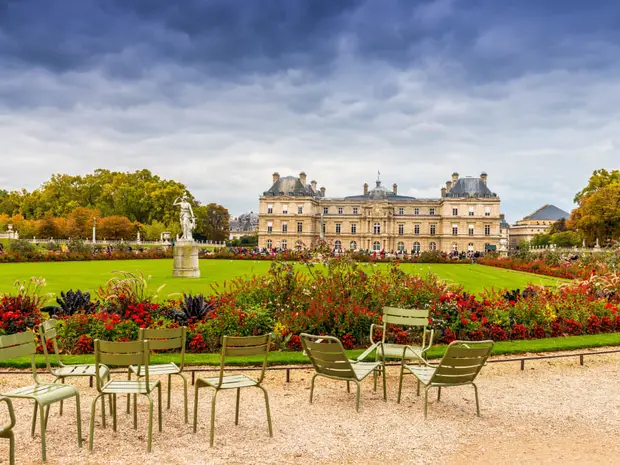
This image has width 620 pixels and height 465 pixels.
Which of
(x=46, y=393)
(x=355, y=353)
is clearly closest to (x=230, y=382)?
(x=46, y=393)

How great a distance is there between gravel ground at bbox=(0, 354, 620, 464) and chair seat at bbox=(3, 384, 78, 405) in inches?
16.1

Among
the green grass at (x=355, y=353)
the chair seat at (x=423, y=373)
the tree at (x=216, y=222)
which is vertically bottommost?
the green grass at (x=355, y=353)

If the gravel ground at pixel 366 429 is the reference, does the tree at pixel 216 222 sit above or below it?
above

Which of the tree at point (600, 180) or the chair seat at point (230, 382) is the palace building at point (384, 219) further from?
the chair seat at point (230, 382)

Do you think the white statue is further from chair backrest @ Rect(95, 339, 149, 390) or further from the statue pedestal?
chair backrest @ Rect(95, 339, 149, 390)

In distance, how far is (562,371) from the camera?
23.4 ft

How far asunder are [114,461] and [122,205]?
62.5 metres

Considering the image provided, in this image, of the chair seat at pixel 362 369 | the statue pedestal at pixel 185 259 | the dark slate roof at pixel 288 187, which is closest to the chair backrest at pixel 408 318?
the chair seat at pixel 362 369

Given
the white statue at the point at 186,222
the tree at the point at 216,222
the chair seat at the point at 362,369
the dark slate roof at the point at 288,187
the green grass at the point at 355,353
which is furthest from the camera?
the tree at the point at 216,222

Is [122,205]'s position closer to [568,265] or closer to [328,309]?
[568,265]

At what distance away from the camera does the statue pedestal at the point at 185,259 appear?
18.7 m

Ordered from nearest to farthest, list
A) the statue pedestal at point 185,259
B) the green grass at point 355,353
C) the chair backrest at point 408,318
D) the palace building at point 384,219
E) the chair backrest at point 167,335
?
1. the chair backrest at point 167,335
2. the chair backrest at point 408,318
3. the green grass at point 355,353
4. the statue pedestal at point 185,259
5. the palace building at point 384,219

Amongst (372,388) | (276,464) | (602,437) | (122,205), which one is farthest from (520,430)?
(122,205)

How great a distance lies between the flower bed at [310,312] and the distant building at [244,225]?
110270mm
